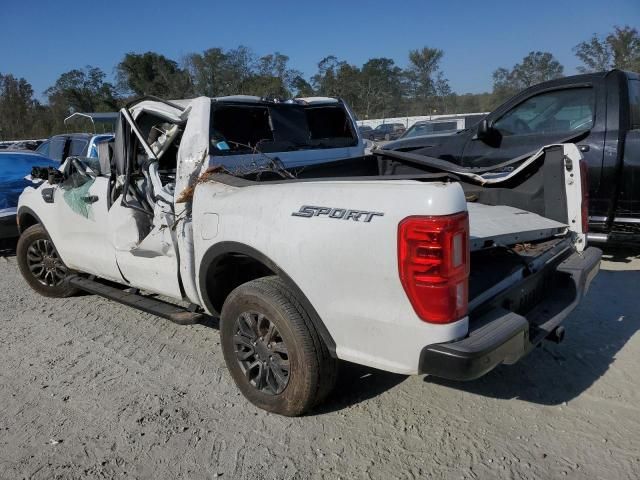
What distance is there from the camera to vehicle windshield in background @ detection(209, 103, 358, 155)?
13.0 feet

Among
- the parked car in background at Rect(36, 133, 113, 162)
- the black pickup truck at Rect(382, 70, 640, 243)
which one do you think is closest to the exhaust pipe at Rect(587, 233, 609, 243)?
the black pickup truck at Rect(382, 70, 640, 243)

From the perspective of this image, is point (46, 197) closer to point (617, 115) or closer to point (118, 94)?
point (617, 115)

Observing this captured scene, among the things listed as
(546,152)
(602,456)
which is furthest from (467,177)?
(602,456)

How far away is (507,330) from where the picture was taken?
250cm

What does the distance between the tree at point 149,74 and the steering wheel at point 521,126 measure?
191 feet

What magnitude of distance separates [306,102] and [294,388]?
8.81ft

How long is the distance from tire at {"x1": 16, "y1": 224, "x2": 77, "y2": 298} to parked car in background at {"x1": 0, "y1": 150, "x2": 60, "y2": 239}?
5.24ft

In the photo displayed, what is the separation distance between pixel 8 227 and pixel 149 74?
60391 mm

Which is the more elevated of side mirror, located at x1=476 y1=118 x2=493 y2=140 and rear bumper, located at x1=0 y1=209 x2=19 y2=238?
side mirror, located at x1=476 y1=118 x2=493 y2=140

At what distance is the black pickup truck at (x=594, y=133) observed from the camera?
5555 millimetres

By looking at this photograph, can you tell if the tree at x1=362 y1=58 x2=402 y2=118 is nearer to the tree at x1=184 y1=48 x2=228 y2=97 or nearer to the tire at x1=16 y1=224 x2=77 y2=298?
the tree at x1=184 y1=48 x2=228 y2=97

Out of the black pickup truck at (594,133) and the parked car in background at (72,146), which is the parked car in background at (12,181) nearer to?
the parked car in background at (72,146)

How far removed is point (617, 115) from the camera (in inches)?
220

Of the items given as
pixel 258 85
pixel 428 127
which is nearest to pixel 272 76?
pixel 258 85
